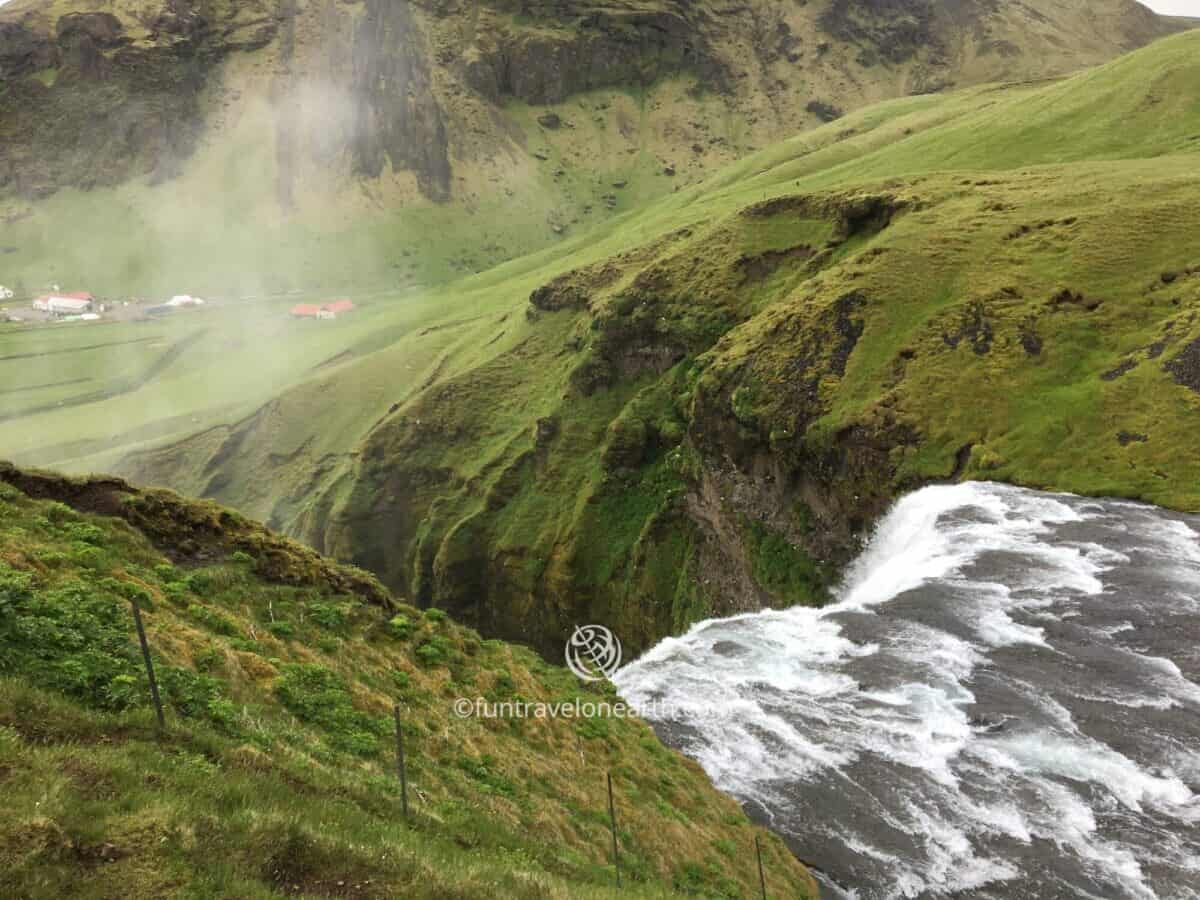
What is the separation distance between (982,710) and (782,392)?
3614 cm

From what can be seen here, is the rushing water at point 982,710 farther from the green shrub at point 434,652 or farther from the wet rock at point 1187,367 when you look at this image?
the wet rock at point 1187,367

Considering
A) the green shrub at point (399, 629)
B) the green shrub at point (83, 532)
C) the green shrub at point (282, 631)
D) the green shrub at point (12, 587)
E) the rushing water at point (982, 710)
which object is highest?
the green shrub at point (12, 587)

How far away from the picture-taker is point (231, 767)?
42.1 feet

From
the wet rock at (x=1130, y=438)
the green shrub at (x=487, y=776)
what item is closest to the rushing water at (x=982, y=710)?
the wet rock at (x=1130, y=438)

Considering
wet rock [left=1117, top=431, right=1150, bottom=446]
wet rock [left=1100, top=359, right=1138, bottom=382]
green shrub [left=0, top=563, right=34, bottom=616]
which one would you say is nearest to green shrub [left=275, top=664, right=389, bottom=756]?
green shrub [left=0, top=563, right=34, bottom=616]

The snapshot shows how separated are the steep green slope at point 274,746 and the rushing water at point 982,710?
126 inches

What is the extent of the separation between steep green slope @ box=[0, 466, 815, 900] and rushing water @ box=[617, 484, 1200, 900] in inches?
126

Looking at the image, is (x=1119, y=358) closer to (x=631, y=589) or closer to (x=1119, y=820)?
(x=1119, y=820)

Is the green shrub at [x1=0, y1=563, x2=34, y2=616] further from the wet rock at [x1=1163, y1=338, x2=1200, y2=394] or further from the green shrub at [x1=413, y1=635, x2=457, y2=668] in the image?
the wet rock at [x1=1163, y1=338, x2=1200, y2=394]

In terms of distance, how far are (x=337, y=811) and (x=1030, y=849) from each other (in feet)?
62.2

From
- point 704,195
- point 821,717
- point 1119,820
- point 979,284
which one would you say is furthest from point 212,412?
point 1119,820

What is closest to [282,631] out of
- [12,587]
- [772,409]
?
[12,587]

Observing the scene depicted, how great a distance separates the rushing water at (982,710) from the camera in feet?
68.9

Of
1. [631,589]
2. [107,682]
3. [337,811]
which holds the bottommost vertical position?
[631,589]
